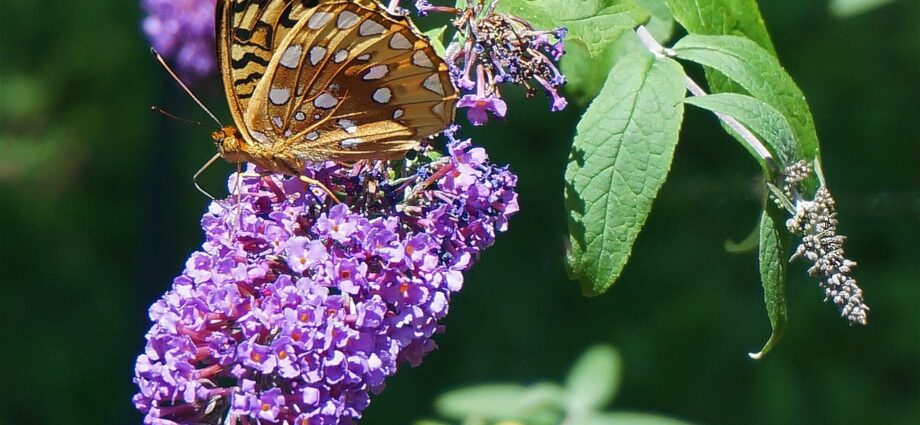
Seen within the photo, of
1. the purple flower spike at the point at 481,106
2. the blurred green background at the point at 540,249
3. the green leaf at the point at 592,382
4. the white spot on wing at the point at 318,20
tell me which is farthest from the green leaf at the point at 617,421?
the white spot on wing at the point at 318,20

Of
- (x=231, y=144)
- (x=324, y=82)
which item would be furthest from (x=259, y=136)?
(x=324, y=82)

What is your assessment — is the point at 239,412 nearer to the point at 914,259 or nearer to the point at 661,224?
the point at 661,224

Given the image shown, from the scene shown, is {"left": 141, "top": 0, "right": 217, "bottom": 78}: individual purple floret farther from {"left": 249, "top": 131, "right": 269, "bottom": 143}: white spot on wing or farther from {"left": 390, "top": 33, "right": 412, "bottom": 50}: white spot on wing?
{"left": 390, "top": 33, "right": 412, "bottom": 50}: white spot on wing

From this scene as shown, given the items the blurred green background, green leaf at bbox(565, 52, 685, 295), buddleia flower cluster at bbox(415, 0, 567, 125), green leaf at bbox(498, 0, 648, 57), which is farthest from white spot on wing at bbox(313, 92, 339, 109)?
the blurred green background

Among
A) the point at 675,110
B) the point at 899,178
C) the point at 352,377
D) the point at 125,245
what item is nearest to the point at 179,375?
the point at 352,377

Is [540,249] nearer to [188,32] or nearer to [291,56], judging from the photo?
[188,32]

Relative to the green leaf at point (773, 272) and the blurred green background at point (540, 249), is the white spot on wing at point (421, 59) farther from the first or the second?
the blurred green background at point (540, 249)
